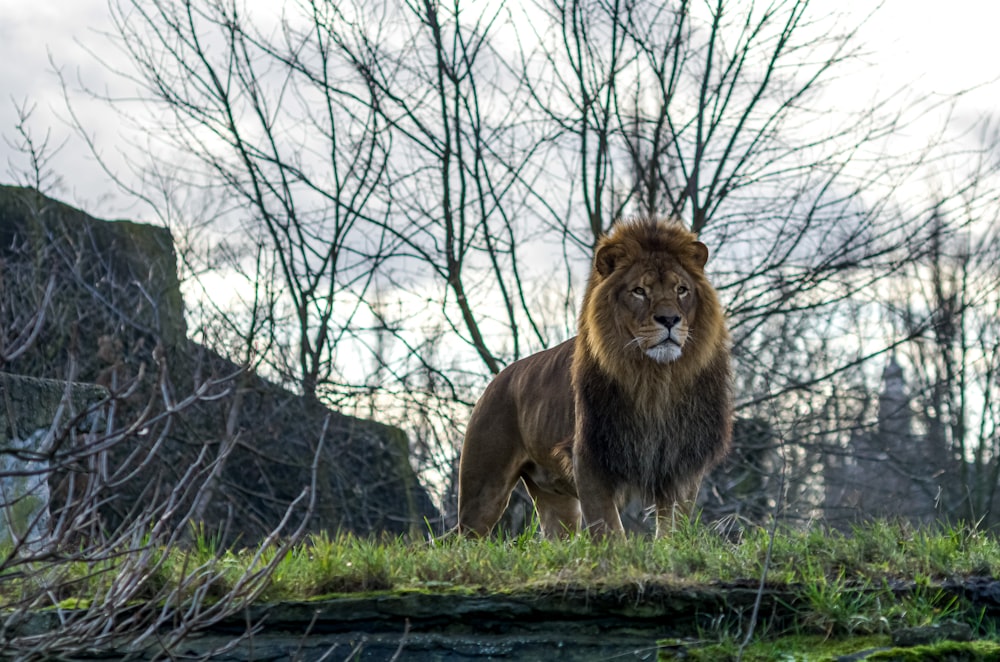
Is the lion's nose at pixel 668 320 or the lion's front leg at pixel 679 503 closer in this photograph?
the lion's nose at pixel 668 320

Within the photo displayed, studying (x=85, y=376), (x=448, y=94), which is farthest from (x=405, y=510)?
(x=448, y=94)

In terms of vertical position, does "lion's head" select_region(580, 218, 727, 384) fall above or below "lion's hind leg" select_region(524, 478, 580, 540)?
above

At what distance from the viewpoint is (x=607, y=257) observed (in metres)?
6.69

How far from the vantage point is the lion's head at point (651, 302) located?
6350 millimetres

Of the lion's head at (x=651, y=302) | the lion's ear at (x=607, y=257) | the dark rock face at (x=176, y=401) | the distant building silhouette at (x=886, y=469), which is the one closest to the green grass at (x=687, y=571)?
the distant building silhouette at (x=886, y=469)

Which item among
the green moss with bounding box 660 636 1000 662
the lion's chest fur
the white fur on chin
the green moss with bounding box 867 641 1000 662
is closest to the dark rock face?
the lion's chest fur

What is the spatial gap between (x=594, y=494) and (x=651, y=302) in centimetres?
106

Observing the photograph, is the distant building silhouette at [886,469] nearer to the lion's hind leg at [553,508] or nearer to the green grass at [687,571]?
the green grass at [687,571]

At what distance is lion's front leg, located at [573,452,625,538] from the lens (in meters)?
6.34

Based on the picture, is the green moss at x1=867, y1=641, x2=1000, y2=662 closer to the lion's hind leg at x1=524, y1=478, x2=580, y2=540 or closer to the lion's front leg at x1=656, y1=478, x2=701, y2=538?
the lion's front leg at x1=656, y1=478, x2=701, y2=538

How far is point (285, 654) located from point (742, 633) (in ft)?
5.67

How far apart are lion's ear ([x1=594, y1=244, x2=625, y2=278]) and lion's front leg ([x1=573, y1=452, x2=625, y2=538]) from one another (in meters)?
1.05

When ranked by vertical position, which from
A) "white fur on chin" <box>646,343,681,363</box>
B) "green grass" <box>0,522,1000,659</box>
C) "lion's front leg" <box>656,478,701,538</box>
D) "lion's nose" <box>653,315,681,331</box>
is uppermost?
"lion's nose" <box>653,315,681,331</box>

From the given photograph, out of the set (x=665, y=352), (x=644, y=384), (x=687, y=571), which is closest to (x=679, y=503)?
(x=644, y=384)
